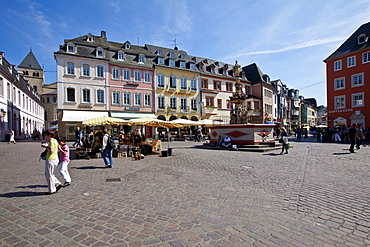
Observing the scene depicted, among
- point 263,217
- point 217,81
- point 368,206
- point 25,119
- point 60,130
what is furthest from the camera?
point 217,81

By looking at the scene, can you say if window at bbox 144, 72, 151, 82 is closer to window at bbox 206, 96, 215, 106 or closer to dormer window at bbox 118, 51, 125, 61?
dormer window at bbox 118, 51, 125, 61

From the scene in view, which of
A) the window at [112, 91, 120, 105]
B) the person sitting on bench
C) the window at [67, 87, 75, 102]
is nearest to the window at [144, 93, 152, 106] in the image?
the window at [112, 91, 120, 105]

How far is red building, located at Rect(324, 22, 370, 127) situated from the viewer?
1153 inches

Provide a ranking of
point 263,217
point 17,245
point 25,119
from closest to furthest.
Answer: point 17,245
point 263,217
point 25,119

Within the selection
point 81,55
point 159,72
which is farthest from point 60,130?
point 159,72

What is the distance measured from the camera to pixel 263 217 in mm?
3982

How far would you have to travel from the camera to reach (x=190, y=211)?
4.26 m

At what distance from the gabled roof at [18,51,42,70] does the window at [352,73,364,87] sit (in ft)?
268

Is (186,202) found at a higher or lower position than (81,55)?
lower

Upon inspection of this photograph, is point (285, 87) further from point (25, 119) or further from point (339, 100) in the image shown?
point (25, 119)

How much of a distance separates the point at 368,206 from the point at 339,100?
114 ft

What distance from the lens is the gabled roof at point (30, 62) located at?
6754 cm

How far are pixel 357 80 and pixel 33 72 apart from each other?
82.2 meters

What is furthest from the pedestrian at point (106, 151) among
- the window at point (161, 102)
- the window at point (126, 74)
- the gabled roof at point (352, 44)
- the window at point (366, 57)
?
the gabled roof at point (352, 44)
